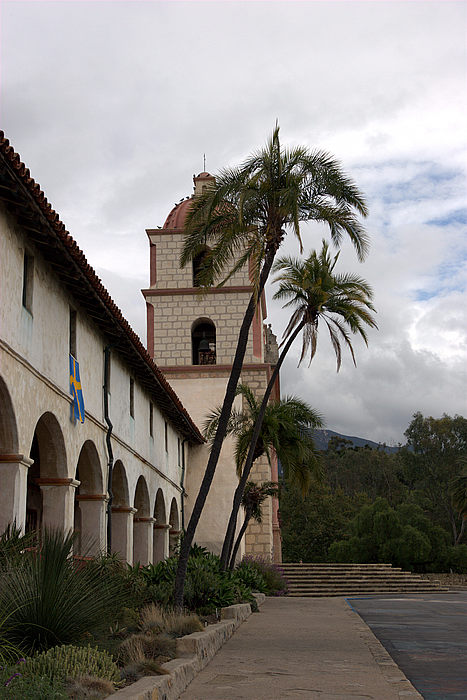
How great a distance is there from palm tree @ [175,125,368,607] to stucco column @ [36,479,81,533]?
2245mm

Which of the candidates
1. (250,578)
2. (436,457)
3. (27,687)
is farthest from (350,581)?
(436,457)

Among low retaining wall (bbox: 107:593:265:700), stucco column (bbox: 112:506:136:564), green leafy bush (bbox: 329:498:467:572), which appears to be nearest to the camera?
low retaining wall (bbox: 107:593:265:700)

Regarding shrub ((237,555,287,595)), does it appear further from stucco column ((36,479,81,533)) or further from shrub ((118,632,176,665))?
shrub ((118,632,176,665))

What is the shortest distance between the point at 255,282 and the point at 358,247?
3.19 metres

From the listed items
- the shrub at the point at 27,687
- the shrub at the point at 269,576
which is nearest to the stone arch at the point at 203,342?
the shrub at the point at 269,576

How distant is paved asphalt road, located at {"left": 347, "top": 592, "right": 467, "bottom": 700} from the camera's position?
8.52m

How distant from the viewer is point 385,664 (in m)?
9.65

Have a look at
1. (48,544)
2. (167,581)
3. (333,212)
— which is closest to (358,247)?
(333,212)

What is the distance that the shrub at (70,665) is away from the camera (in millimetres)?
6312

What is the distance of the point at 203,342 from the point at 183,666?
26.2 m

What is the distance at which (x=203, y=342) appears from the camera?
3394cm

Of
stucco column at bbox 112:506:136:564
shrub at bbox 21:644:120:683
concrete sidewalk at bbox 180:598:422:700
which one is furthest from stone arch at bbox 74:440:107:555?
shrub at bbox 21:644:120:683

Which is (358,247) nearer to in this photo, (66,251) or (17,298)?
(66,251)

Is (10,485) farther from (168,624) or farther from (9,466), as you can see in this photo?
(168,624)
